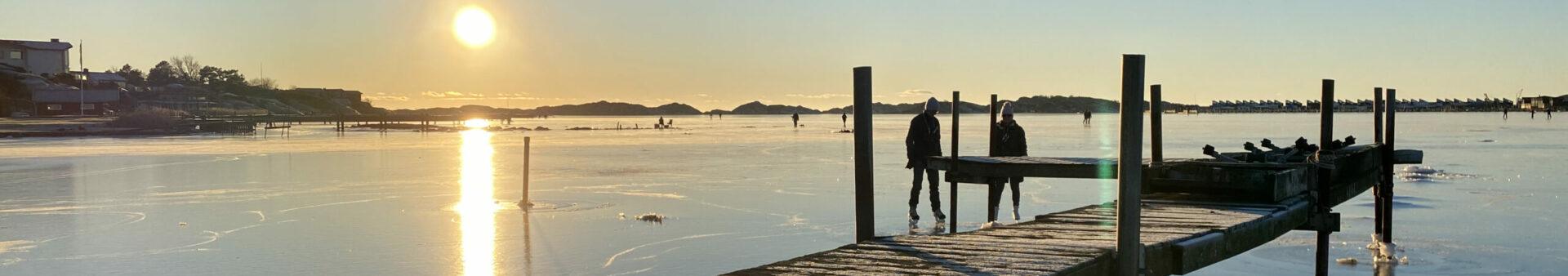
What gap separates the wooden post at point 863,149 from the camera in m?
10.1

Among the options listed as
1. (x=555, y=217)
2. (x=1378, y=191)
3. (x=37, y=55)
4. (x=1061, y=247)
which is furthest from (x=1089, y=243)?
(x=37, y=55)

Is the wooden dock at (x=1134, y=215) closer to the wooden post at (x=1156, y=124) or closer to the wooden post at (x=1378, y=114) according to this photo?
the wooden post at (x=1156, y=124)

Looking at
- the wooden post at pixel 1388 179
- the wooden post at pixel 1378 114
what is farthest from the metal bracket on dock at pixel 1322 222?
the wooden post at pixel 1378 114

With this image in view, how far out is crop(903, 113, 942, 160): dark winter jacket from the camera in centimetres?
1570

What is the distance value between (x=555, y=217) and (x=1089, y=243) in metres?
10.1

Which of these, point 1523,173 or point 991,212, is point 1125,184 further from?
point 1523,173

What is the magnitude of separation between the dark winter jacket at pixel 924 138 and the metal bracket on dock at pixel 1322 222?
4.76 m

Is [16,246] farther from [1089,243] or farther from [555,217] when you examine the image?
[1089,243]

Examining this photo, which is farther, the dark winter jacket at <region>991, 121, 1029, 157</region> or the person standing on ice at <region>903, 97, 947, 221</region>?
the dark winter jacket at <region>991, 121, 1029, 157</region>

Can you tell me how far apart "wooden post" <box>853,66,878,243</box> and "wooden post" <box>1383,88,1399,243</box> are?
7.04 meters

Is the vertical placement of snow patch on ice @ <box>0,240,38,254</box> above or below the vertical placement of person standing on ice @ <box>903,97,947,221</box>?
below

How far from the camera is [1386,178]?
1655 cm

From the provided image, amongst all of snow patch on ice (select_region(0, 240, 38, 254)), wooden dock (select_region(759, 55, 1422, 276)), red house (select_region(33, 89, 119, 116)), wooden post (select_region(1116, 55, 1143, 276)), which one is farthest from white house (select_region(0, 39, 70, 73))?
wooden post (select_region(1116, 55, 1143, 276))

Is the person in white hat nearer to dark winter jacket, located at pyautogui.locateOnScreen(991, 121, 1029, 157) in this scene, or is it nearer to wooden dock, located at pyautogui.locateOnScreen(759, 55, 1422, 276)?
dark winter jacket, located at pyautogui.locateOnScreen(991, 121, 1029, 157)
